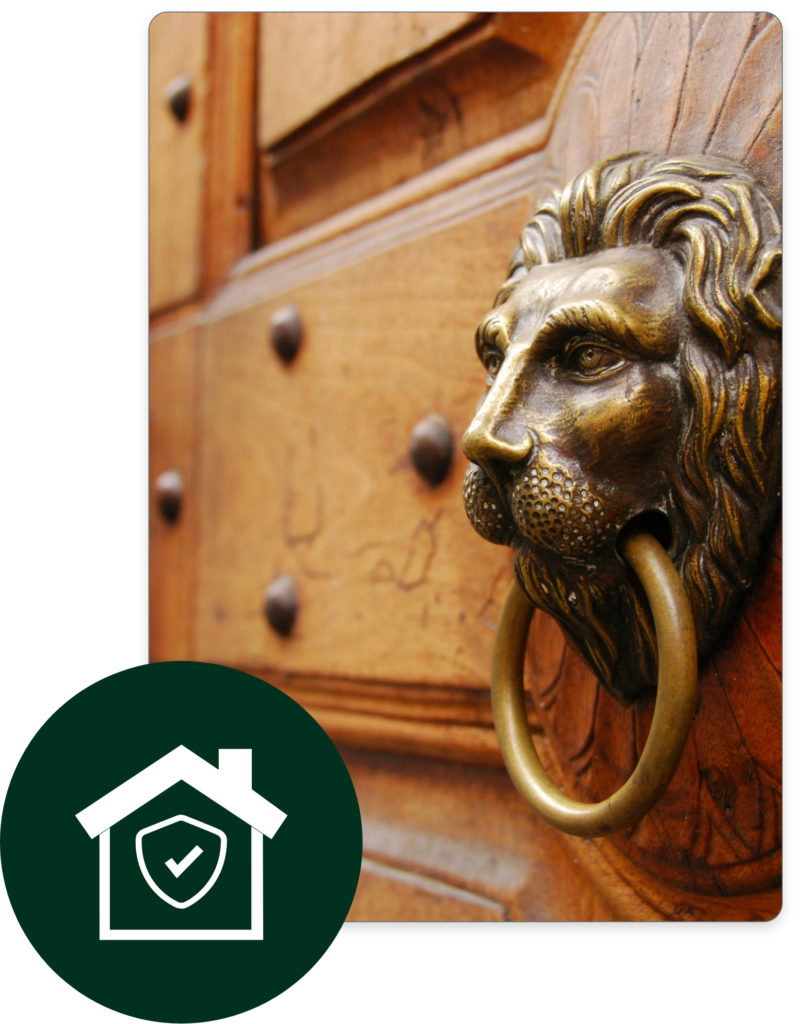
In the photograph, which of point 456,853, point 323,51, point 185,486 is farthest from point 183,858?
point 323,51

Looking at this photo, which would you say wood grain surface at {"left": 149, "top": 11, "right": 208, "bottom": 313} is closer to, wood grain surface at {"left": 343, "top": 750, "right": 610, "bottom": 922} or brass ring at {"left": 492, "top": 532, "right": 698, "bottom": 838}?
wood grain surface at {"left": 343, "top": 750, "right": 610, "bottom": 922}

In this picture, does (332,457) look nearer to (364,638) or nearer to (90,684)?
(364,638)

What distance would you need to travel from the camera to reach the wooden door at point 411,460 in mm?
432

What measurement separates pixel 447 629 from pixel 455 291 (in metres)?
0.21

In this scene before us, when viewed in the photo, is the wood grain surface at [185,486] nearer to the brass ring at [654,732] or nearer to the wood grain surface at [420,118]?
the wood grain surface at [420,118]

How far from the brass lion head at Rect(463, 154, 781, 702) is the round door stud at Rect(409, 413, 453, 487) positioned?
0.19 metres

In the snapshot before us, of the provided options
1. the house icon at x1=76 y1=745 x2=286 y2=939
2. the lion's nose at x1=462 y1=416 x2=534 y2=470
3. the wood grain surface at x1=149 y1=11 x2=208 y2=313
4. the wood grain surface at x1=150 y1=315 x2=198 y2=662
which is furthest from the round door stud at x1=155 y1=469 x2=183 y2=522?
the lion's nose at x1=462 y1=416 x2=534 y2=470

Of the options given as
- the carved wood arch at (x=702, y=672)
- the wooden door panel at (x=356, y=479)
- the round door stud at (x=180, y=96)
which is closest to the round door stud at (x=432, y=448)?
the wooden door panel at (x=356, y=479)

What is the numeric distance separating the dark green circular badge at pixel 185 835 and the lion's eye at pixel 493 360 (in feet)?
0.63

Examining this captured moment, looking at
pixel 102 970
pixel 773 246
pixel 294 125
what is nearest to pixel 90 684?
pixel 102 970

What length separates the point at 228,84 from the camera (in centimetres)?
83

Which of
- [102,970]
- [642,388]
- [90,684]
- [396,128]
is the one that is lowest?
[102,970]

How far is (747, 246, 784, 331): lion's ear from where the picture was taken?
0.38m

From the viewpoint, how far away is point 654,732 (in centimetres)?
37
